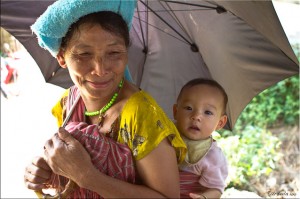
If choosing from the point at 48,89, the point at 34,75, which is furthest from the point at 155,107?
the point at 34,75

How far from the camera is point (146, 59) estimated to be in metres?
2.70

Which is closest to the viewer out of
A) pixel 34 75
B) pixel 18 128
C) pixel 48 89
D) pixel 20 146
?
pixel 20 146

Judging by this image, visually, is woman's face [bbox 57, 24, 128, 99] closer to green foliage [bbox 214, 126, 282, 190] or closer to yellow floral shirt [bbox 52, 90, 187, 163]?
yellow floral shirt [bbox 52, 90, 187, 163]

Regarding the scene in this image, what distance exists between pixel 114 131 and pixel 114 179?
21 centimetres

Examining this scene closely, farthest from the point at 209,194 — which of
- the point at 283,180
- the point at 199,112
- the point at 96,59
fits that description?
the point at 283,180

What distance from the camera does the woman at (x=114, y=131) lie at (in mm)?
1526

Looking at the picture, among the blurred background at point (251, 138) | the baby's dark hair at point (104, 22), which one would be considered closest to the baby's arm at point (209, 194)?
the baby's dark hair at point (104, 22)

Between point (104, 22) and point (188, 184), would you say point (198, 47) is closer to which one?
point (188, 184)

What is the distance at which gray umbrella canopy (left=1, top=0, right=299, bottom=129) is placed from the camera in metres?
1.98

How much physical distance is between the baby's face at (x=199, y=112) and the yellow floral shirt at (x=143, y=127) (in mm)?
629

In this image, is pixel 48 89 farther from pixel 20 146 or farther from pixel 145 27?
pixel 145 27

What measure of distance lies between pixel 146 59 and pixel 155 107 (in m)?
1.14

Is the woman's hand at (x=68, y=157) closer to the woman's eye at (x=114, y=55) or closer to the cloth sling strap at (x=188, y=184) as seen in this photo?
the woman's eye at (x=114, y=55)

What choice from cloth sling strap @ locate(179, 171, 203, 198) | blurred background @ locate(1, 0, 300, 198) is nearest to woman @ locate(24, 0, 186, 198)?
cloth sling strap @ locate(179, 171, 203, 198)
